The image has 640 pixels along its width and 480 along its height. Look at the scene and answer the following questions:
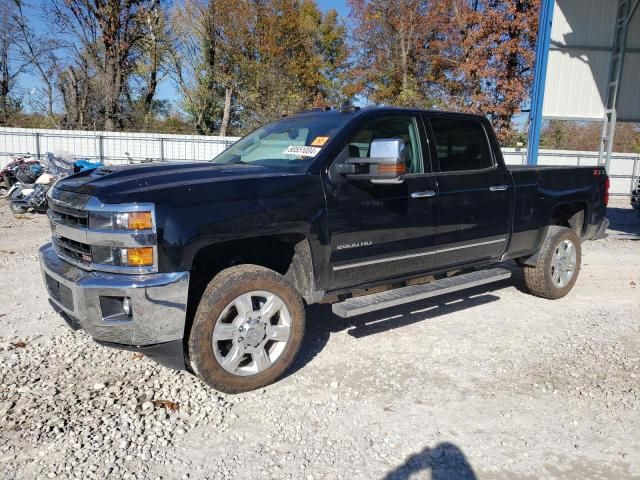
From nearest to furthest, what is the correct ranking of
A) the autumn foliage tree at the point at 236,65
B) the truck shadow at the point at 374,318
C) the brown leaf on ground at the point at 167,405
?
the brown leaf on ground at the point at 167,405 → the truck shadow at the point at 374,318 → the autumn foliage tree at the point at 236,65

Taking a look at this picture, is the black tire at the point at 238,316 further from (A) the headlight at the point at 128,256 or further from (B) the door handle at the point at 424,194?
(B) the door handle at the point at 424,194

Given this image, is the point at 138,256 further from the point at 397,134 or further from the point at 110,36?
the point at 110,36

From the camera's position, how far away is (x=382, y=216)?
4.23 m

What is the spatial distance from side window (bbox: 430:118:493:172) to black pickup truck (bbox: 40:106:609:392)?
17mm

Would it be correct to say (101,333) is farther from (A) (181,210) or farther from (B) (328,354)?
(B) (328,354)

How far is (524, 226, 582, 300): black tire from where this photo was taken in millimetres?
5879

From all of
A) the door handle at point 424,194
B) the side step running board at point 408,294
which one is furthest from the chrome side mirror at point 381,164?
the side step running board at point 408,294

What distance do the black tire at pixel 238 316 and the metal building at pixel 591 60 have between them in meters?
10.7

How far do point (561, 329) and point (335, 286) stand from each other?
253 cm

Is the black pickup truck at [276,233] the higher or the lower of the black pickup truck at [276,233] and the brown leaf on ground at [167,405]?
the higher

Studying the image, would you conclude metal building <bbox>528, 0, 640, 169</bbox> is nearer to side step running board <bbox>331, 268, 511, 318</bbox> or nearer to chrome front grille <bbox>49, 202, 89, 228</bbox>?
side step running board <bbox>331, 268, 511, 318</bbox>

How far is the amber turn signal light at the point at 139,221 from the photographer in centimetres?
315

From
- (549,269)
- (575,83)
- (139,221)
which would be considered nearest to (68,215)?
(139,221)

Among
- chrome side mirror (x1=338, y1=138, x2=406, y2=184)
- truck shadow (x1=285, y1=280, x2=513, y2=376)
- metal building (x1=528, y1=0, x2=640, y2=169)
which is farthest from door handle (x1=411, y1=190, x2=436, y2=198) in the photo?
metal building (x1=528, y1=0, x2=640, y2=169)
